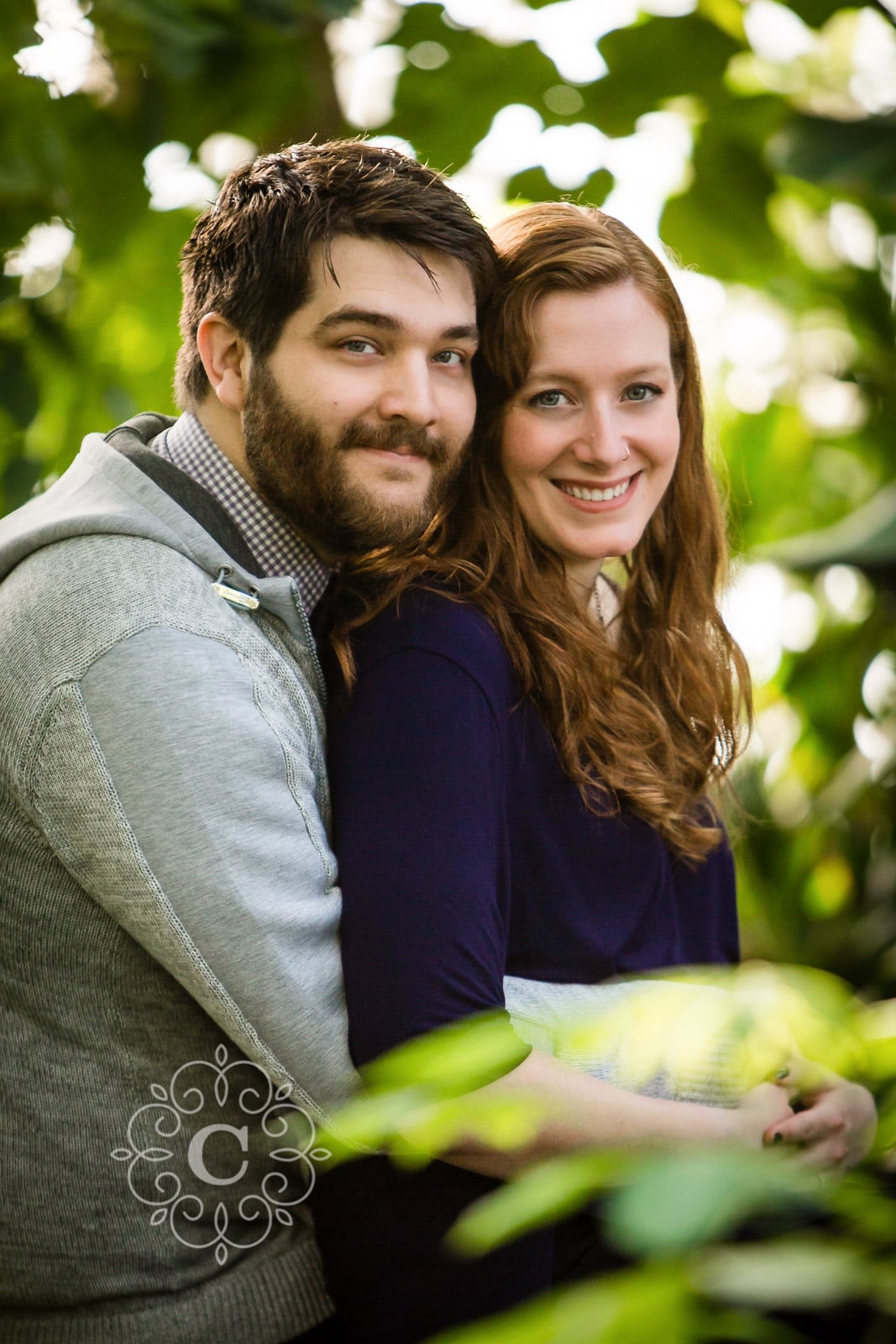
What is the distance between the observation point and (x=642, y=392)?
1.84 m

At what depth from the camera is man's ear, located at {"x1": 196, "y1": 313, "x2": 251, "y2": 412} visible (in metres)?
1.68

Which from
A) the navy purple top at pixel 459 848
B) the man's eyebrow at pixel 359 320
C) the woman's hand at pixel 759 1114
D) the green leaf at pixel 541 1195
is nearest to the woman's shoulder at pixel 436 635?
the navy purple top at pixel 459 848

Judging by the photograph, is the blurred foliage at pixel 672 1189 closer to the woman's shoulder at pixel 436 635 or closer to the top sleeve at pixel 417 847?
the top sleeve at pixel 417 847

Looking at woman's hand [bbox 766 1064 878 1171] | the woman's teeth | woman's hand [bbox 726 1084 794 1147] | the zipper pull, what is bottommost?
woman's hand [bbox 766 1064 878 1171]

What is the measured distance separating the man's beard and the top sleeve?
0.68 feet

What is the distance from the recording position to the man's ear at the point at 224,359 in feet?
5.52

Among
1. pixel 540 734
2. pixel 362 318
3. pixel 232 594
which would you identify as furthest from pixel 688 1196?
pixel 362 318

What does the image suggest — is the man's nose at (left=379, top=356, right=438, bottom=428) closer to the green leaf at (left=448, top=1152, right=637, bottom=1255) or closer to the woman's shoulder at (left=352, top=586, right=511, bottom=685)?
the woman's shoulder at (left=352, top=586, right=511, bottom=685)

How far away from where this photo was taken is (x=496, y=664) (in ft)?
5.22

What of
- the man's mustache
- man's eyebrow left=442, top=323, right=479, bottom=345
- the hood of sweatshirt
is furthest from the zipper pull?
man's eyebrow left=442, top=323, right=479, bottom=345

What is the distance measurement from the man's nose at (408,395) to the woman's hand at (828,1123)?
94 cm

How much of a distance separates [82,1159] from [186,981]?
230 mm

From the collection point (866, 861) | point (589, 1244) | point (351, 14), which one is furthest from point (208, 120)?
point (866, 861)

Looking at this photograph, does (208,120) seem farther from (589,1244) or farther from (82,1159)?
(589,1244)
